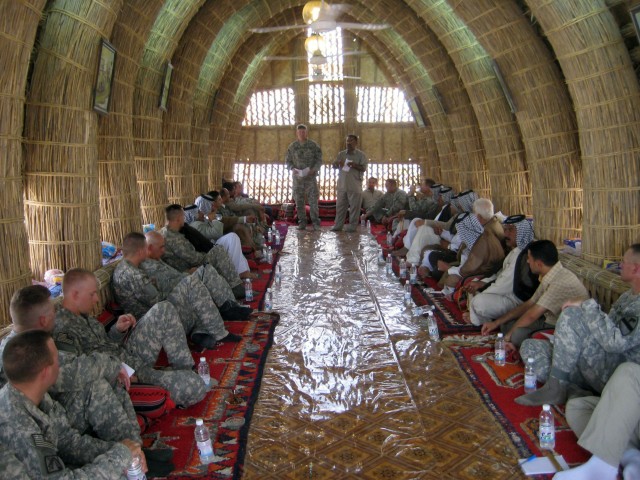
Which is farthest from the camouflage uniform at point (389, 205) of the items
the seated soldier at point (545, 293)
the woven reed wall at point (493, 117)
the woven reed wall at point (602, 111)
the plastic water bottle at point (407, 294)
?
the seated soldier at point (545, 293)

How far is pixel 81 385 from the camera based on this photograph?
10.9 ft

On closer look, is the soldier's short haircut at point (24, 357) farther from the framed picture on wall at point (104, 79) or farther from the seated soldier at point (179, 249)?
the seated soldier at point (179, 249)

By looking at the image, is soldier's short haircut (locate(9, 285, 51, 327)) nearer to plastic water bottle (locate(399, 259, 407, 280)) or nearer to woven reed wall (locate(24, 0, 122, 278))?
woven reed wall (locate(24, 0, 122, 278))

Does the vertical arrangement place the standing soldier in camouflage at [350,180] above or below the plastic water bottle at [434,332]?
above

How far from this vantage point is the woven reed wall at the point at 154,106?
814 centimetres

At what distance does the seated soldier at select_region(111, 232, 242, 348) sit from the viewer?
205 inches

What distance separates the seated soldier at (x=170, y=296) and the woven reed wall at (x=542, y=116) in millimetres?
3994

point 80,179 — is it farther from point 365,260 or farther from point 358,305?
point 365,260

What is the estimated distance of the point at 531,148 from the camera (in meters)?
7.31

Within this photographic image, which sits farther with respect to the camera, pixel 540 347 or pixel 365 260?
pixel 365 260

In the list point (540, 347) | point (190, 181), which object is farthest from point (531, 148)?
point (190, 181)

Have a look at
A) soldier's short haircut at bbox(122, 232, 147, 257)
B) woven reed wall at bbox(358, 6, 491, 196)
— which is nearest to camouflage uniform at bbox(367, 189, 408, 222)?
woven reed wall at bbox(358, 6, 491, 196)

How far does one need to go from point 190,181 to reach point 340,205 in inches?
133

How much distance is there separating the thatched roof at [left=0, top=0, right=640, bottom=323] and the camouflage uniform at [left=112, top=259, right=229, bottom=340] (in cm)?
74
